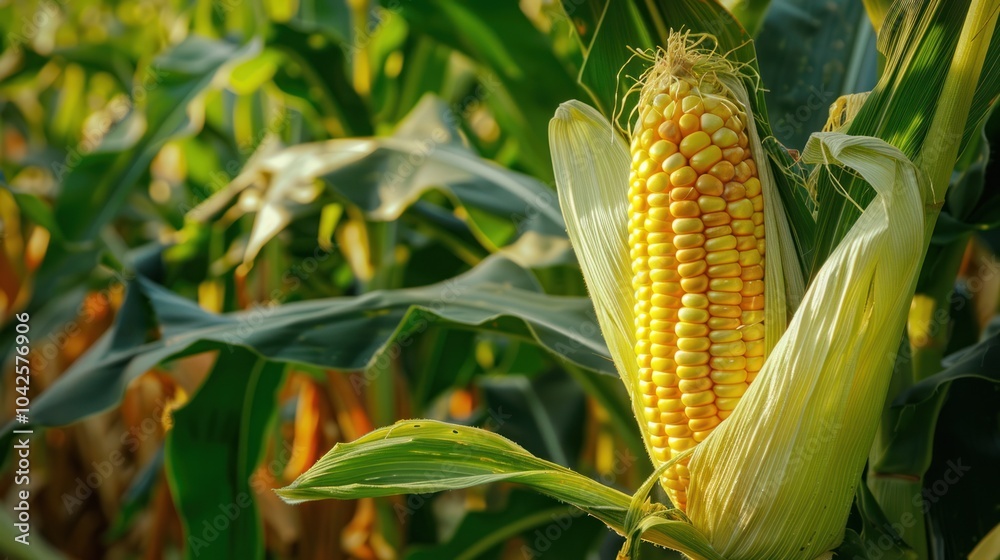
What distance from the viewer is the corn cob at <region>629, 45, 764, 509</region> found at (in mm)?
692

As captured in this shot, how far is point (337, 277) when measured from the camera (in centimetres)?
223

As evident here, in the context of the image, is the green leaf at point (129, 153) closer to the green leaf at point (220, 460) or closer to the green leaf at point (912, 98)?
the green leaf at point (220, 460)

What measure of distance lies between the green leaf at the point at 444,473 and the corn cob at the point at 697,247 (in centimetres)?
8

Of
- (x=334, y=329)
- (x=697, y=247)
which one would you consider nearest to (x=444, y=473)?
(x=697, y=247)

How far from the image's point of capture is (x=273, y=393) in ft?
4.45

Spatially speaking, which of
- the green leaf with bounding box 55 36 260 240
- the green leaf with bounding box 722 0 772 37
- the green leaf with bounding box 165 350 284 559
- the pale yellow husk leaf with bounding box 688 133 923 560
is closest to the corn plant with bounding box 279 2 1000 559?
the pale yellow husk leaf with bounding box 688 133 923 560

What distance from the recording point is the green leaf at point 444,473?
67cm

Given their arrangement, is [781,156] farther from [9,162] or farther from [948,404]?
[9,162]

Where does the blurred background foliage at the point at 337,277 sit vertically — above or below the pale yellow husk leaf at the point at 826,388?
below

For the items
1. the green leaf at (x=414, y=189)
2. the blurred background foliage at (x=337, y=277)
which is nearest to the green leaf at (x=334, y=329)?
the blurred background foliage at (x=337, y=277)

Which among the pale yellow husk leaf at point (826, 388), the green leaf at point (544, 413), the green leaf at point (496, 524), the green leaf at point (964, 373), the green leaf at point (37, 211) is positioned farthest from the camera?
the green leaf at point (37, 211)

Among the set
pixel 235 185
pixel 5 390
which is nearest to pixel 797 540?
pixel 235 185

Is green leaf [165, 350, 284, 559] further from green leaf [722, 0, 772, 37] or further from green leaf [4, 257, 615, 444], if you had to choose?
green leaf [722, 0, 772, 37]

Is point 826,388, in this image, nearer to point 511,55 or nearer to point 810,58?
point 810,58
